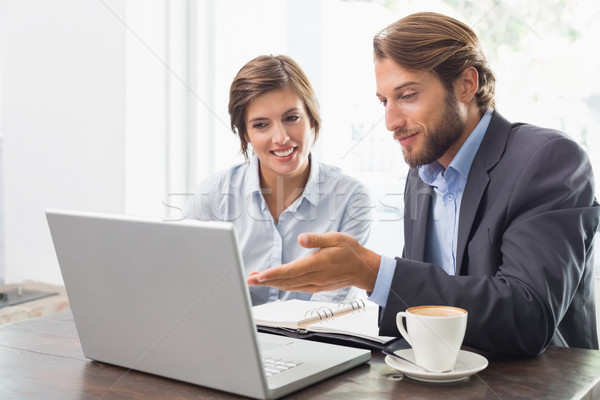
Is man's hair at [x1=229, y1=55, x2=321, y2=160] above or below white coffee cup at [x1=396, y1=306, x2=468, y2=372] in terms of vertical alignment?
above

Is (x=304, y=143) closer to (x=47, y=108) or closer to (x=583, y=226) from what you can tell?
(x=583, y=226)

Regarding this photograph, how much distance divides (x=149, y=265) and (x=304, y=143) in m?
1.23

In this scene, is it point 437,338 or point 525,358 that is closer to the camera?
point 437,338

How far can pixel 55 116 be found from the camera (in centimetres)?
288

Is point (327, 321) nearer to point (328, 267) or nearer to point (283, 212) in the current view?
point (328, 267)

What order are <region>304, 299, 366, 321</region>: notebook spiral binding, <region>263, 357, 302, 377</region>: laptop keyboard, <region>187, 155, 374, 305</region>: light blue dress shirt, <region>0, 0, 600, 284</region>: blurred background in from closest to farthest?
<region>263, 357, 302, 377</region>: laptop keyboard < <region>304, 299, 366, 321</region>: notebook spiral binding < <region>187, 155, 374, 305</region>: light blue dress shirt < <region>0, 0, 600, 284</region>: blurred background

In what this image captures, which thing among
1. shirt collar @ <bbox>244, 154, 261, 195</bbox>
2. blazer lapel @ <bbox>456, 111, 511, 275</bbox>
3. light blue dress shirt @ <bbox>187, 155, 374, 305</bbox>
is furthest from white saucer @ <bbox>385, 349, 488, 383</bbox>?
shirt collar @ <bbox>244, 154, 261, 195</bbox>

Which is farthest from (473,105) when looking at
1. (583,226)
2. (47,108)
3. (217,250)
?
(47,108)

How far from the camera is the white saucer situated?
0.81 m

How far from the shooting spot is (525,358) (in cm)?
94

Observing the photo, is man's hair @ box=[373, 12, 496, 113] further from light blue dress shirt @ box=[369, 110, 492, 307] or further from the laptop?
the laptop

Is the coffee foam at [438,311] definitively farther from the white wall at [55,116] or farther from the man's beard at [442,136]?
the white wall at [55,116]

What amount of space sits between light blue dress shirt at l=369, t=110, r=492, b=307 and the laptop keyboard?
59cm

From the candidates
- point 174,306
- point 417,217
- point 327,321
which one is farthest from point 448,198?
point 174,306
